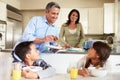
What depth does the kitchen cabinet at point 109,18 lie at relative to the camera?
17.2ft

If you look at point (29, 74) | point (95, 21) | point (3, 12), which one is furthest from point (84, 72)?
point (95, 21)

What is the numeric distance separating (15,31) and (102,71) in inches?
153

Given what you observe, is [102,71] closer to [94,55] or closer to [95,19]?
[94,55]

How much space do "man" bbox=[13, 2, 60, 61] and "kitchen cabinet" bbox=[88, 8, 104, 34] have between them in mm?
3191

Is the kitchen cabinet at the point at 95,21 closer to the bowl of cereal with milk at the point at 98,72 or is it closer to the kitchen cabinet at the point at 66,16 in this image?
the kitchen cabinet at the point at 66,16

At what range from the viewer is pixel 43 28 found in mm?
2416

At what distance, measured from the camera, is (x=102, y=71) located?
1970 mm

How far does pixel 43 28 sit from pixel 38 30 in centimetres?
5

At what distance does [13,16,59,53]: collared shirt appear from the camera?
237 cm

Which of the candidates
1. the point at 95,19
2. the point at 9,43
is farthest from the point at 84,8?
the point at 9,43

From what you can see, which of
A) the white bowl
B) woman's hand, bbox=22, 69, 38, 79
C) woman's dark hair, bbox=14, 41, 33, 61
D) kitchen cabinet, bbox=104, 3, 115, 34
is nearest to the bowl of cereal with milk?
the white bowl

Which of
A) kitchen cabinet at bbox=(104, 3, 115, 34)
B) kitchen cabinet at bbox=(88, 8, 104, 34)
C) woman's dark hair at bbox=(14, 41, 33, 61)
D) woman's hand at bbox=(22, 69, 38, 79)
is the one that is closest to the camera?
woman's hand at bbox=(22, 69, 38, 79)

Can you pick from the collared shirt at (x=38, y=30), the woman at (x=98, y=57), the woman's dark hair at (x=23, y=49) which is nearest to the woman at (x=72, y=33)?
the collared shirt at (x=38, y=30)

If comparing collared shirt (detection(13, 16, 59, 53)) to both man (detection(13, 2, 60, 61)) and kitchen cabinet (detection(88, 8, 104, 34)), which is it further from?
kitchen cabinet (detection(88, 8, 104, 34))
